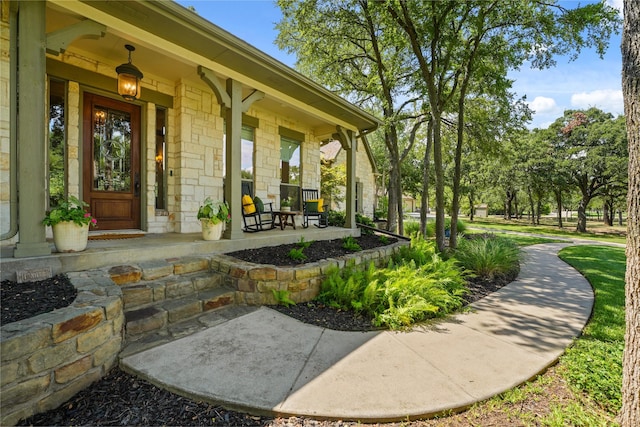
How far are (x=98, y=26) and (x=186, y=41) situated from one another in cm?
90

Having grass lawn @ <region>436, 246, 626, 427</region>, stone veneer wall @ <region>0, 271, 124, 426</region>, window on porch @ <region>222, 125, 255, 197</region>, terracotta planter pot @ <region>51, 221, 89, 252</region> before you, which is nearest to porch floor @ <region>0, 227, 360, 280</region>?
terracotta planter pot @ <region>51, 221, 89, 252</region>

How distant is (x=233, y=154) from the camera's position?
423 centimetres

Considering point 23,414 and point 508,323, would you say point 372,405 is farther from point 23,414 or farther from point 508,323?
point 508,323

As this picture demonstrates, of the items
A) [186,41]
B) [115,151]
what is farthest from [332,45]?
[115,151]

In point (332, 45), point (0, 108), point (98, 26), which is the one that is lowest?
point (0, 108)

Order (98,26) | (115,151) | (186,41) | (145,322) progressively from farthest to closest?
(115,151) → (186,41) → (98,26) → (145,322)

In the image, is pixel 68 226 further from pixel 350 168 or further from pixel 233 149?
pixel 350 168

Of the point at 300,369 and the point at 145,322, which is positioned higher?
the point at 145,322

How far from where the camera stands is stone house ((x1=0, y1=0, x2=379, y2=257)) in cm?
266

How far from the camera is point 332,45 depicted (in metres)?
8.30

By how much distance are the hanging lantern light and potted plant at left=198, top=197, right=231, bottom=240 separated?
6.10ft

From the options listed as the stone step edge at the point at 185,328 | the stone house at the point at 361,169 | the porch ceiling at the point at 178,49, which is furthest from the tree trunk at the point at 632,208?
the stone house at the point at 361,169

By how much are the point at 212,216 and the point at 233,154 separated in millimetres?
976

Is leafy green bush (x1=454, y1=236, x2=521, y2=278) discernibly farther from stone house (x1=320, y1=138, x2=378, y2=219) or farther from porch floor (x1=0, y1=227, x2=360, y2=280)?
stone house (x1=320, y1=138, x2=378, y2=219)
